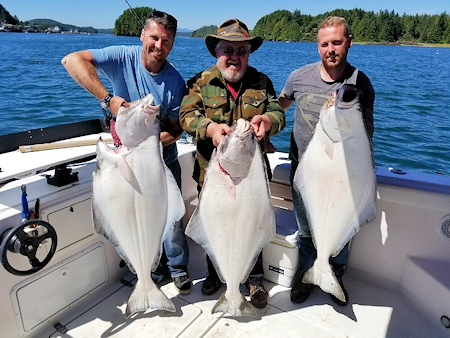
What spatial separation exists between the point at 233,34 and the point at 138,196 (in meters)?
1.28

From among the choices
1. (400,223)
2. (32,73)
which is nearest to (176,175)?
(400,223)

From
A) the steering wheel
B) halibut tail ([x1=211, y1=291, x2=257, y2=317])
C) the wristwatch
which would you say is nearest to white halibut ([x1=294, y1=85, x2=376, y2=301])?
halibut tail ([x1=211, y1=291, x2=257, y2=317])

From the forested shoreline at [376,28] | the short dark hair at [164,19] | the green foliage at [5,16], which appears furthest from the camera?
the forested shoreline at [376,28]

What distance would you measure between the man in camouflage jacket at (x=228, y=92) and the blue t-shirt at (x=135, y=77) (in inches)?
6.1

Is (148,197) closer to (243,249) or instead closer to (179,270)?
(243,249)

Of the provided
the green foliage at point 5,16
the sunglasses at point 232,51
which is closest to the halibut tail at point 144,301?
the sunglasses at point 232,51

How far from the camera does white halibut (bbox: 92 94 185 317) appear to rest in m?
2.05

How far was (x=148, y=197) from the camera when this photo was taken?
2.17 metres

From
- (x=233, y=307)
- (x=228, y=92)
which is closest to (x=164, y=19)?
(x=228, y=92)

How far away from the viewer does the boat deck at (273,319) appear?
265 cm

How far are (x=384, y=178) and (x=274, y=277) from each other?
1.31 meters

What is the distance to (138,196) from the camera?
2.16 metres

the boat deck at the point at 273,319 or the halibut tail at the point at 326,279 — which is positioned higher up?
the halibut tail at the point at 326,279

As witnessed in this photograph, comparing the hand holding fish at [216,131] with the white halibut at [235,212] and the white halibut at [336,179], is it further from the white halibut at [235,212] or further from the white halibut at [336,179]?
the white halibut at [336,179]
